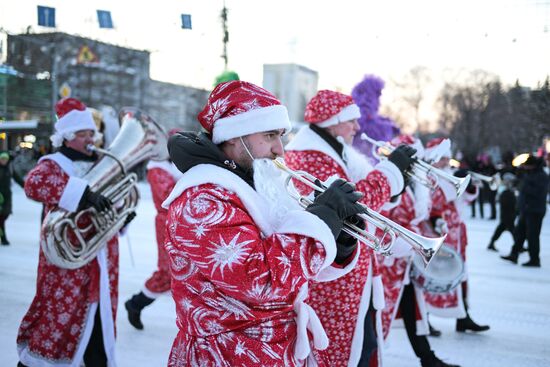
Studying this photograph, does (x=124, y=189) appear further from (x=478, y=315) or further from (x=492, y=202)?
(x=492, y=202)

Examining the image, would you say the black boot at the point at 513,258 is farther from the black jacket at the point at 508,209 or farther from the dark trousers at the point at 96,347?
the dark trousers at the point at 96,347

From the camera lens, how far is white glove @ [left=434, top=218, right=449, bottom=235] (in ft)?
15.4

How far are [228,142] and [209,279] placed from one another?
1.70 feet

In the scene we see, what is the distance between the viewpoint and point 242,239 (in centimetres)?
174

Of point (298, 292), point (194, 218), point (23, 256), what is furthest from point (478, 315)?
point (23, 256)

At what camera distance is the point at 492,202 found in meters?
14.2

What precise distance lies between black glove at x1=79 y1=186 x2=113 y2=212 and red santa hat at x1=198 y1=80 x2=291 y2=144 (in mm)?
1749

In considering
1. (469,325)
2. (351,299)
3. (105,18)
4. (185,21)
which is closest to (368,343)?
(351,299)

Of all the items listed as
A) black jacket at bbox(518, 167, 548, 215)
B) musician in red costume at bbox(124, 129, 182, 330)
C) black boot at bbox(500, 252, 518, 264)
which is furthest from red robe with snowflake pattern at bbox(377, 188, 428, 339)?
black jacket at bbox(518, 167, 548, 215)

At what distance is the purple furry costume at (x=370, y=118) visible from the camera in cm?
437

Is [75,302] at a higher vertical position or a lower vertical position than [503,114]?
lower

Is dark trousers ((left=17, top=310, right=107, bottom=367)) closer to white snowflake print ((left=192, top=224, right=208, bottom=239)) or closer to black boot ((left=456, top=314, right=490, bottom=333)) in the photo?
white snowflake print ((left=192, top=224, right=208, bottom=239))

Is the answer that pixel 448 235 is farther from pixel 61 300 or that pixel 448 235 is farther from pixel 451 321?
pixel 61 300

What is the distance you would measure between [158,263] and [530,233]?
575 cm
